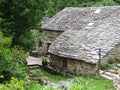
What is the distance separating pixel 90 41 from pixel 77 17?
27.3 ft

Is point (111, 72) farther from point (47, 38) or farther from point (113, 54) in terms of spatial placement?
point (47, 38)

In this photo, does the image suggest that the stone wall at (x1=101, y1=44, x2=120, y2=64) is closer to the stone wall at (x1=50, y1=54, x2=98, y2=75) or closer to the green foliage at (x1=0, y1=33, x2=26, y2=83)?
the stone wall at (x1=50, y1=54, x2=98, y2=75)

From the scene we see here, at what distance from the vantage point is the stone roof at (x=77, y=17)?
27719 mm

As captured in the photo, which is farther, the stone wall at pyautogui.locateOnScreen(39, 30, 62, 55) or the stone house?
the stone wall at pyautogui.locateOnScreen(39, 30, 62, 55)

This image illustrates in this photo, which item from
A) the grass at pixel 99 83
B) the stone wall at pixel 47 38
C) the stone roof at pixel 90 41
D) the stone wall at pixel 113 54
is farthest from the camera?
the stone wall at pixel 47 38

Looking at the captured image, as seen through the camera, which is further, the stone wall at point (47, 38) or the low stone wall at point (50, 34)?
the stone wall at point (47, 38)

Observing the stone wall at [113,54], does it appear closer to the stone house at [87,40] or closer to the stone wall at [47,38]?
the stone house at [87,40]

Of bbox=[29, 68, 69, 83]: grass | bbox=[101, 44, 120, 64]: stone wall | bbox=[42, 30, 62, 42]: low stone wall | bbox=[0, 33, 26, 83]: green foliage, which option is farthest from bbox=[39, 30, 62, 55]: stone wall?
bbox=[0, 33, 26, 83]: green foliage

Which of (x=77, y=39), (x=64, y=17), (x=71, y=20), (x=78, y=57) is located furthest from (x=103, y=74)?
(x=64, y=17)

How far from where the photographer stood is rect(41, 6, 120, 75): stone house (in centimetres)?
2095

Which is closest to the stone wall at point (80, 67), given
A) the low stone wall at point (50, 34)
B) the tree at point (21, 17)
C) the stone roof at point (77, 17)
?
the tree at point (21, 17)

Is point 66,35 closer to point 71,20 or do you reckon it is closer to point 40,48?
point 71,20

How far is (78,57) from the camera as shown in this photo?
2181cm

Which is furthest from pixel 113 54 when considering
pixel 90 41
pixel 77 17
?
pixel 77 17
